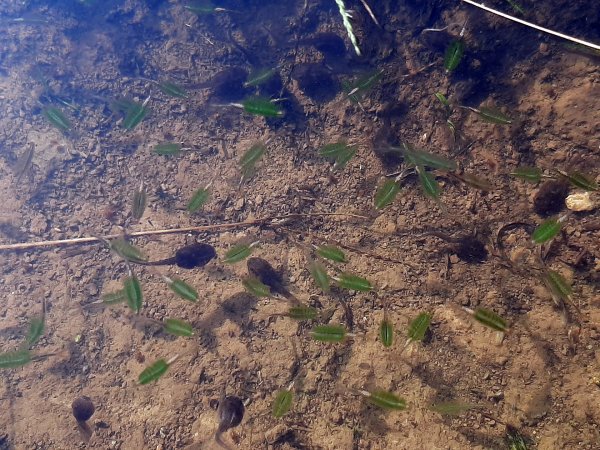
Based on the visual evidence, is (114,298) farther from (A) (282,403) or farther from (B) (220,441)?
(A) (282,403)

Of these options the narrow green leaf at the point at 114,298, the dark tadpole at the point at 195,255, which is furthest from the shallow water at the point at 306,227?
the dark tadpole at the point at 195,255

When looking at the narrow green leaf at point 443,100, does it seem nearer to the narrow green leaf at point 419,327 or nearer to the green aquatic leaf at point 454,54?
the green aquatic leaf at point 454,54

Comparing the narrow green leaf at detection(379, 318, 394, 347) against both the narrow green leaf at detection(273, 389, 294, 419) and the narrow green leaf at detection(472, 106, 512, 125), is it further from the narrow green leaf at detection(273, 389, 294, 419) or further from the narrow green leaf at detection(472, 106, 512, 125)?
the narrow green leaf at detection(472, 106, 512, 125)

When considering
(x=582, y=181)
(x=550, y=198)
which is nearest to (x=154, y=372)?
(x=550, y=198)

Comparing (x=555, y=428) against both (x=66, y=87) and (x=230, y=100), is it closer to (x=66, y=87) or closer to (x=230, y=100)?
(x=230, y=100)

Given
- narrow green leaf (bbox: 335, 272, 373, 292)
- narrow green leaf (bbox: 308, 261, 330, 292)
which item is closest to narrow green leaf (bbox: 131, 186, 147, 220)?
narrow green leaf (bbox: 308, 261, 330, 292)
